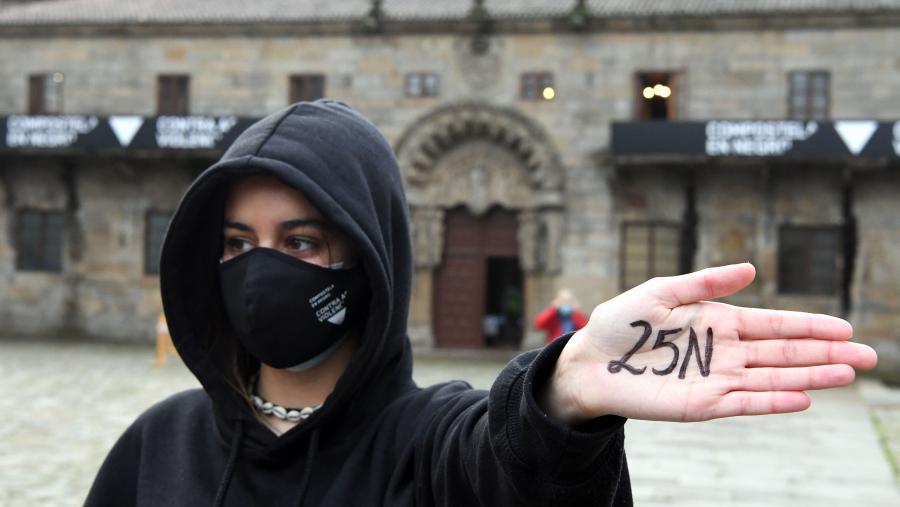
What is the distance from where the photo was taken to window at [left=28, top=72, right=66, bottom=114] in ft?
87.0

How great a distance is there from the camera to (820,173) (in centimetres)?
2278

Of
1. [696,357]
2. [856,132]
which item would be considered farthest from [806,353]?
[856,132]

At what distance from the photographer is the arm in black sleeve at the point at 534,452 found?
6.10 feet

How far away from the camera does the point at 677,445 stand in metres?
11.9

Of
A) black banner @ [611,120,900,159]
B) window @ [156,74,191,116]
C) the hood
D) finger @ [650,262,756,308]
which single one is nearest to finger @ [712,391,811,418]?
finger @ [650,262,756,308]

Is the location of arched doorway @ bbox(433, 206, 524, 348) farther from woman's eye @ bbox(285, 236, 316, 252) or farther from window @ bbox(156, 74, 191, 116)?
woman's eye @ bbox(285, 236, 316, 252)

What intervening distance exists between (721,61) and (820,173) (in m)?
3.17

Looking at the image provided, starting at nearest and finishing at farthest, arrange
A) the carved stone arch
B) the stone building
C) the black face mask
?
the black face mask → the stone building → the carved stone arch

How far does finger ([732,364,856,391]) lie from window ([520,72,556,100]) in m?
22.7

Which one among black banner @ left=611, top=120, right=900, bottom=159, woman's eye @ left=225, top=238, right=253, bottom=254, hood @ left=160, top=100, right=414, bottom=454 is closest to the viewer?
hood @ left=160, top=100, right=414, bottom=454

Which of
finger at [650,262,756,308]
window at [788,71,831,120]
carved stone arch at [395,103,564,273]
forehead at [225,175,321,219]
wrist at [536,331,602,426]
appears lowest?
wrist at [536,331,602,426]

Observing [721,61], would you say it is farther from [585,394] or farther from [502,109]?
[585,394]

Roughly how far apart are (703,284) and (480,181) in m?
23.1

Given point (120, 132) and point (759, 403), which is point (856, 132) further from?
point (759, 403)
